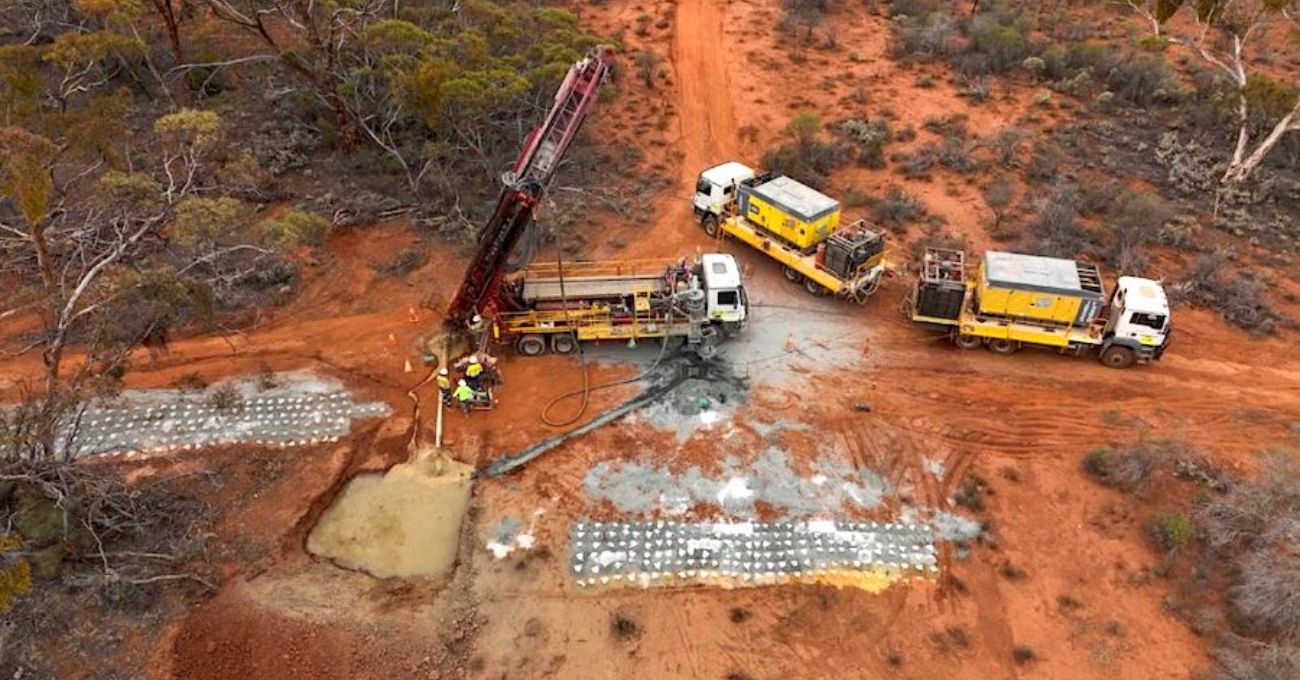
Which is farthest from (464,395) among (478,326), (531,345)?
(531,345)

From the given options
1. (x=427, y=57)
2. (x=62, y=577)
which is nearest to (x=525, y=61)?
(x=427, y=57)

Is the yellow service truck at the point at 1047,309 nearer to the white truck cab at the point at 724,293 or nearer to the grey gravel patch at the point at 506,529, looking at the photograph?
the white truck cab at the point at 724,293

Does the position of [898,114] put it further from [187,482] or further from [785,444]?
[187,482]

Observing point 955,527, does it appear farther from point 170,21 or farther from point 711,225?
point 170,21

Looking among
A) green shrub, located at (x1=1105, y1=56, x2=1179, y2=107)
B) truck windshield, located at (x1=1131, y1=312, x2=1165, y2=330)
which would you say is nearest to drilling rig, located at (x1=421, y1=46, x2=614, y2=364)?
truck windshield, located at (x1=1131, y1=312, x2=1165, y2=330)

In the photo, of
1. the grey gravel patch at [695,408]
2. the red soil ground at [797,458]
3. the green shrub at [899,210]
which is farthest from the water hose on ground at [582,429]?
the green shrub at [899,210]
